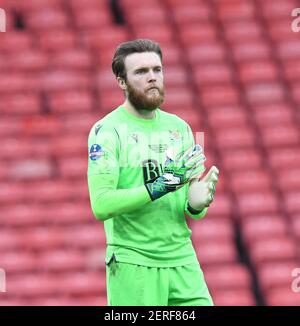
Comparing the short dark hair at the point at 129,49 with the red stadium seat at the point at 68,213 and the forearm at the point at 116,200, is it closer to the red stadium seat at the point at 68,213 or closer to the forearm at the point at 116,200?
the forearm at the point at 116,200

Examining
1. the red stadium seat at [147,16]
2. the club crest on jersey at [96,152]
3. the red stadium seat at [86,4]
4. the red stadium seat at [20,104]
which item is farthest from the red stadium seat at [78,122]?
the club crest on jersey at [96,152]

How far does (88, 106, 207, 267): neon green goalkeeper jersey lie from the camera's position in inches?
128

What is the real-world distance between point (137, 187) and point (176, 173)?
134 millimetres

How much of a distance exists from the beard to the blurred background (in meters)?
2.49

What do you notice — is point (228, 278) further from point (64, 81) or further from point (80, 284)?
point (64, 81)

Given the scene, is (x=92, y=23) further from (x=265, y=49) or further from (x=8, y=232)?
(x=8, y=232)

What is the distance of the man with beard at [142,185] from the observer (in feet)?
10.7

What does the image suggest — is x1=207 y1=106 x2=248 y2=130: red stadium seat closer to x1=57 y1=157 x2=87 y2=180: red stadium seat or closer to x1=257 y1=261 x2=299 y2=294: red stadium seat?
x1=57 y1=157 x2=87 y2=180: red stadium seat

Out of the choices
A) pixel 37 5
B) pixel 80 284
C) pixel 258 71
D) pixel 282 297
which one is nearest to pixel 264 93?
pixel 258 71

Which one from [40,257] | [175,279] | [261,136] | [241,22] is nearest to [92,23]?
[241,22]

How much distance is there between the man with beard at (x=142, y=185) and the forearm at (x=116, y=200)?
12 millimetres

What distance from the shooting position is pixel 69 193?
6379 mm

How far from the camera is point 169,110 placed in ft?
22.3

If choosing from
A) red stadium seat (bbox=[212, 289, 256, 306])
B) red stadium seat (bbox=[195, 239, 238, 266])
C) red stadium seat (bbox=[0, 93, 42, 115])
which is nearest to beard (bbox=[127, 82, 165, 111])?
red stadium seat (bbox=[212, 289, 256, 306])
